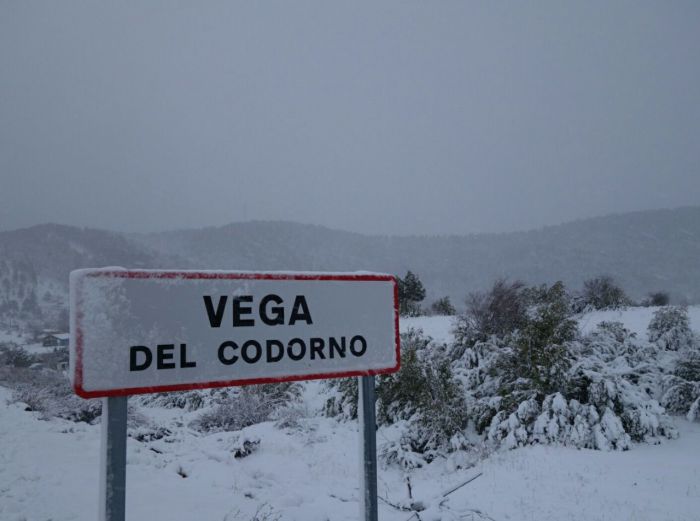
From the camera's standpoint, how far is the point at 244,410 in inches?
504

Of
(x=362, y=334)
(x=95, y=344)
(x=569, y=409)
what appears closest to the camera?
(x=95, y=344)

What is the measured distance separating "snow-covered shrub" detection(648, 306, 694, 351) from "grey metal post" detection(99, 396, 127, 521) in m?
14.9

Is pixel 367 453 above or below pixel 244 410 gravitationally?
above

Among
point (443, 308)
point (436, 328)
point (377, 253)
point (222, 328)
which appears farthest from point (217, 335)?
point (377, 253)

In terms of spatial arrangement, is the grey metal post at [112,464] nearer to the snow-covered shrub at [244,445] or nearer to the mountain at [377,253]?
the snow-covered shrub at [244,445]

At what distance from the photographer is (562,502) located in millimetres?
5484

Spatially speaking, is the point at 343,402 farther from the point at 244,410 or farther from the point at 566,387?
the point at 566,387

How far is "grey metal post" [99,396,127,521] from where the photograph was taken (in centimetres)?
151

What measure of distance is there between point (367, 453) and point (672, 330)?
1422 cm

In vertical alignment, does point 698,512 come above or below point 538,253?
below

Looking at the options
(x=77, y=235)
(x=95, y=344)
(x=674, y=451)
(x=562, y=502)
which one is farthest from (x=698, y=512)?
(x=77, y=235)

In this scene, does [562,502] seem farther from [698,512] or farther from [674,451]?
[674,451]

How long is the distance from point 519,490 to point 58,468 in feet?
20.9

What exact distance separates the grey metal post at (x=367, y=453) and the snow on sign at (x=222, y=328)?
11 cm
